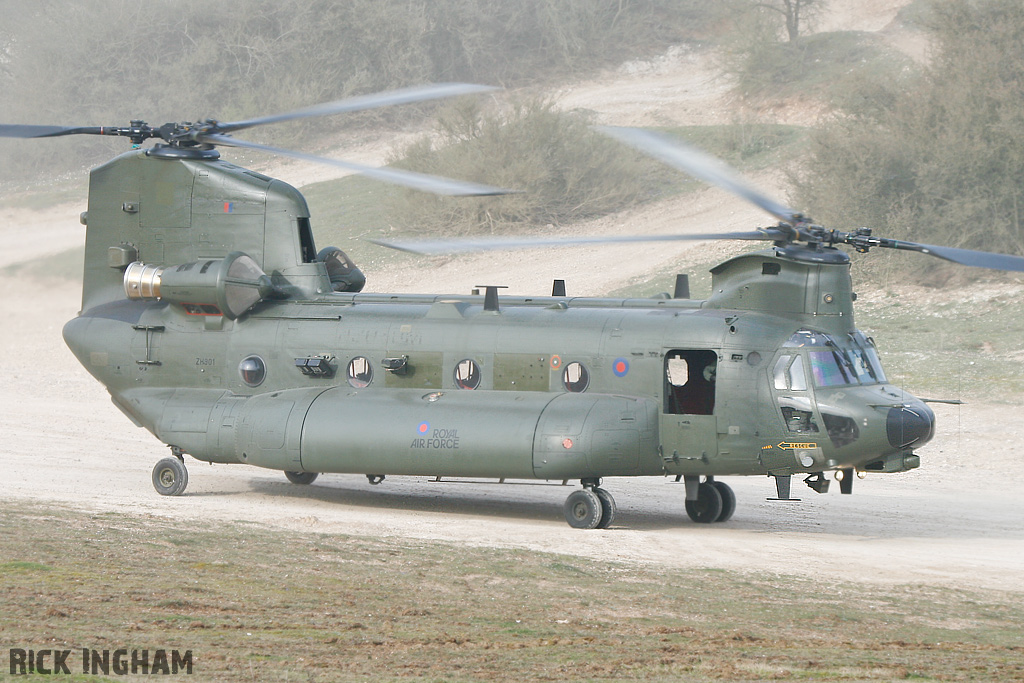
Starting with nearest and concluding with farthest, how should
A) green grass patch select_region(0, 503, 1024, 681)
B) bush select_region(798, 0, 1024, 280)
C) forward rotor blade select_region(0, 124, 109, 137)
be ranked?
1. green grass patch select_region(0, 503, 1024, 681)
2. forward rotor blade select_region(0, 124, 109, 137)
3. bush select_region(798, 0, 1024, 280)

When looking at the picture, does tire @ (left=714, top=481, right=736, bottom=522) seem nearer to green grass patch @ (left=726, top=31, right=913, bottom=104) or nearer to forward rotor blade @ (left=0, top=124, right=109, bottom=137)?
forward rotor blade @ (left=0, top=124, right=109, bottom=137)

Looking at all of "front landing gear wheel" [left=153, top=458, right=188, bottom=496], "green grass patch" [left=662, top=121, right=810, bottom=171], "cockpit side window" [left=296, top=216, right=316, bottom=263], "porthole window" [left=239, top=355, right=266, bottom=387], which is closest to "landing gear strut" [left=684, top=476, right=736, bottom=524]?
"porthole window" [left=239, top=355, right=266, bottom=387]

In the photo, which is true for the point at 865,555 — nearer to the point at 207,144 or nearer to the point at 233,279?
the point at 233,279

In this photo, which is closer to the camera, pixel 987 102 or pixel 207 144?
pixel 207 144

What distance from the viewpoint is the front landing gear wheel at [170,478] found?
1583 centimetres

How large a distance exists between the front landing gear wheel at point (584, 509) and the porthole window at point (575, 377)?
3.81 ft

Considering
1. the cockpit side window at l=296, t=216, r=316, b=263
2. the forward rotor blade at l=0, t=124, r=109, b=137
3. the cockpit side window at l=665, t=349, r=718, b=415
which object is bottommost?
the cockpit side window at l=665, t=349, r=718, b=415

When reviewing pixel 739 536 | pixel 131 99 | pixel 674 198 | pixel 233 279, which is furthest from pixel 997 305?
pixel 131 99

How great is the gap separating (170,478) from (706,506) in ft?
21.7

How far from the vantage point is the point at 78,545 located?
11.9 meters

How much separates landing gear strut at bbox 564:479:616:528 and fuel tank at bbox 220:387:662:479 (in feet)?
1.21

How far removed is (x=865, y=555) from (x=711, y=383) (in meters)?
2.47

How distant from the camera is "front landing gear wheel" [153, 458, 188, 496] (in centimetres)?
1583

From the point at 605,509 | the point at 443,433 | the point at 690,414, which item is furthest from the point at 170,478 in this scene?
the point at 690,414
